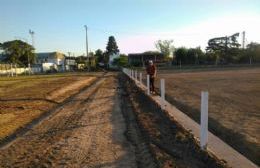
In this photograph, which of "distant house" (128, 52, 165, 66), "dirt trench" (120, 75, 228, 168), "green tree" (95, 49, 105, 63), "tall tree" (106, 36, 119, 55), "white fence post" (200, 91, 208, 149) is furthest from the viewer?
"tall tree" (106, 36, 119, 55)

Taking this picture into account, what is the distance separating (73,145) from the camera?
909 cm

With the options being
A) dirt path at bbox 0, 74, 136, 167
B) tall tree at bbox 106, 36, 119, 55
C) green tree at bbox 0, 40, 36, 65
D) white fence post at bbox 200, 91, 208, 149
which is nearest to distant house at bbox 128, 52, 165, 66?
green tree at bbox 0, 40, 36, 65

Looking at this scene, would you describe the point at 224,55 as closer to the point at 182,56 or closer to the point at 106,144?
the point at 182,56

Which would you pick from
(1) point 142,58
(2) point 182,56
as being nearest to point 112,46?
(1) point 142,58

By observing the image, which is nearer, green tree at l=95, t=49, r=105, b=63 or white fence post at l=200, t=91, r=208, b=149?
white fence post at l=200, t=91, r=208, b=149

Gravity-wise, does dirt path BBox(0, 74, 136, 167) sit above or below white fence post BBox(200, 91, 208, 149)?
below

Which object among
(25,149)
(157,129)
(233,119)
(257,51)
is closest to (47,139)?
(25,149)

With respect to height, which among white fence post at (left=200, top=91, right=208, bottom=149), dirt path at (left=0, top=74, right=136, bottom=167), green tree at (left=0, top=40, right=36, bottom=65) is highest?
green tree at (left=0, top=40, right=36, bottom=65)

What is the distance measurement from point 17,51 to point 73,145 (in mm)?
102889

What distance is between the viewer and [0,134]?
10.9 m

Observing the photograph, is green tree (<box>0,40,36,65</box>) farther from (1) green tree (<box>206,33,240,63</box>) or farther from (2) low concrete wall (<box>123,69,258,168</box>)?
(2) low concrete wall (<box>123,69,258,168</box>)

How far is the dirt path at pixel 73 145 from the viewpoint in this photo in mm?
7637

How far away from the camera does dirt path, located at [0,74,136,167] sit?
7.64 metres

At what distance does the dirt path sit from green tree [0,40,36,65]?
97322 millimetres
